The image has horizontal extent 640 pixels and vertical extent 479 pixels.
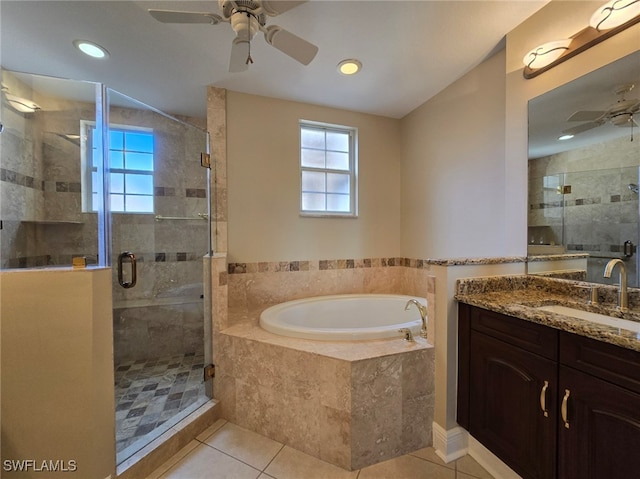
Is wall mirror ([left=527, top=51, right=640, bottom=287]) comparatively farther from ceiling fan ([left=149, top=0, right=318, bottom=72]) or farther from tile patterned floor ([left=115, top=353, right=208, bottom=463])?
tile patterned floor ([left=115, top=353, right=208, bottom=463])

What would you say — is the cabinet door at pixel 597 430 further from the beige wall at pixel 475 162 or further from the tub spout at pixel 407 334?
the tub spout at pixel 407 334

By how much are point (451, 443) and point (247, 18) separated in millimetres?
2405

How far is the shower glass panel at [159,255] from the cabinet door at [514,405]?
5.72 ft

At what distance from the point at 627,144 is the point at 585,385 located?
111 centimetres

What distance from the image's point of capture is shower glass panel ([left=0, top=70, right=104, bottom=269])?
144 centimetres

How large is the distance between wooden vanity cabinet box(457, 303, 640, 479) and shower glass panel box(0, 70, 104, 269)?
2062mm

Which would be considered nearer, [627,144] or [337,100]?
[627,144]

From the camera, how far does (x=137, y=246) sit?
224 cm

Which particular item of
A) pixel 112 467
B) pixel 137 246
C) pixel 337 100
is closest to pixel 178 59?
pixel 337 100

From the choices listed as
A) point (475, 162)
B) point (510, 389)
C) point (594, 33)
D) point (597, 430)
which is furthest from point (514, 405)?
point (594, 33)

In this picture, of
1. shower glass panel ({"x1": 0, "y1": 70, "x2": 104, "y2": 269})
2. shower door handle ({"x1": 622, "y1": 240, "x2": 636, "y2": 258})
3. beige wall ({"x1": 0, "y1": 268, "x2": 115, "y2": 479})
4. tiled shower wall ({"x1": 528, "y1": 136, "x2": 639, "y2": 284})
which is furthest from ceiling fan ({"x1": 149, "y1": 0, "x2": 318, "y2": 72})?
shower door handle ({"x1": 622, "y1": 240, "x2": 636, "y2": 258})

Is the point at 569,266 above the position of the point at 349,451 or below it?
above

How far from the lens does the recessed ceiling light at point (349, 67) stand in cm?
184

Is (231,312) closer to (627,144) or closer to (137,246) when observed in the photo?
(137,246)
